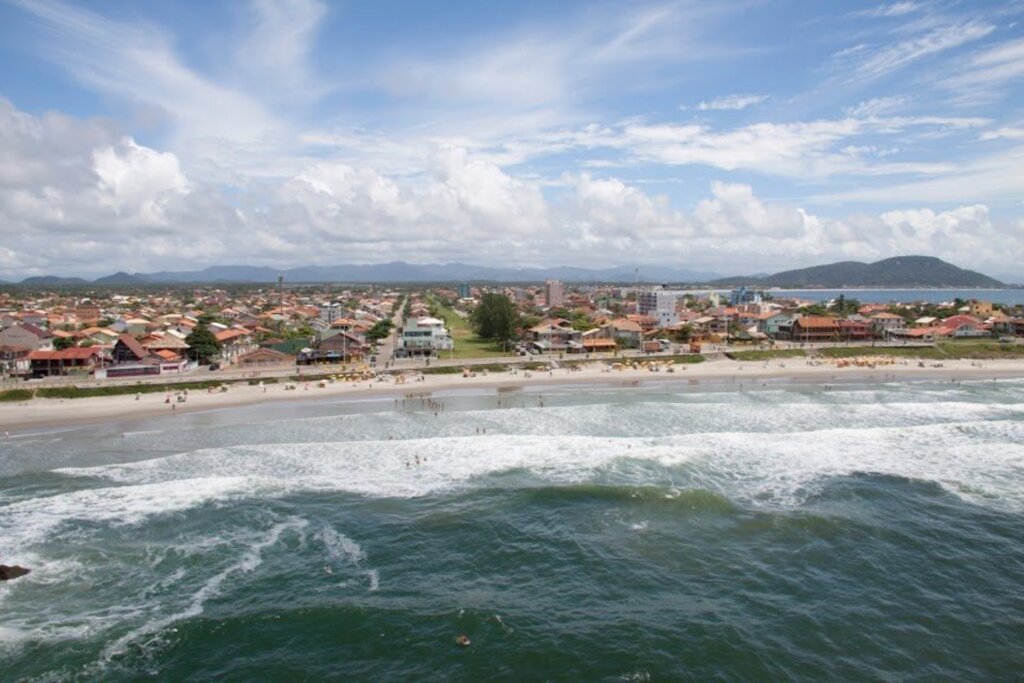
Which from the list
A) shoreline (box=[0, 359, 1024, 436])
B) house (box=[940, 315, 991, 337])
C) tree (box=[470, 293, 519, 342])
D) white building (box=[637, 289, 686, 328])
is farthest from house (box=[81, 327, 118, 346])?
house (box=[940, 315, 991, 337])

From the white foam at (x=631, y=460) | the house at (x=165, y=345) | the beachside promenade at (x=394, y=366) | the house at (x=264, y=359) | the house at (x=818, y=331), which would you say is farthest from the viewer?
the house at (x=818, y=331)

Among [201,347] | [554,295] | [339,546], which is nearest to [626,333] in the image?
[201,347]

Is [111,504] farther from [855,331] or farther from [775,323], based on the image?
[775,323]

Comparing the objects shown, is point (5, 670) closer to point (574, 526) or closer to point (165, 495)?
point (165, 495)

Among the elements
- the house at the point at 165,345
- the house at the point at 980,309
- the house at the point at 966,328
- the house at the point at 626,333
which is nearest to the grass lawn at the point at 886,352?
the house at the point at 966,328

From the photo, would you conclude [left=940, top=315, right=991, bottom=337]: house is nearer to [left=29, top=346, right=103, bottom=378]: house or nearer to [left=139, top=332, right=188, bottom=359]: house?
[left=139, top=332, right=188, bottom=359]: house

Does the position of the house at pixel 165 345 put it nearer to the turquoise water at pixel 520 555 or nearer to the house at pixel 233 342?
the house at pixel 233 342
